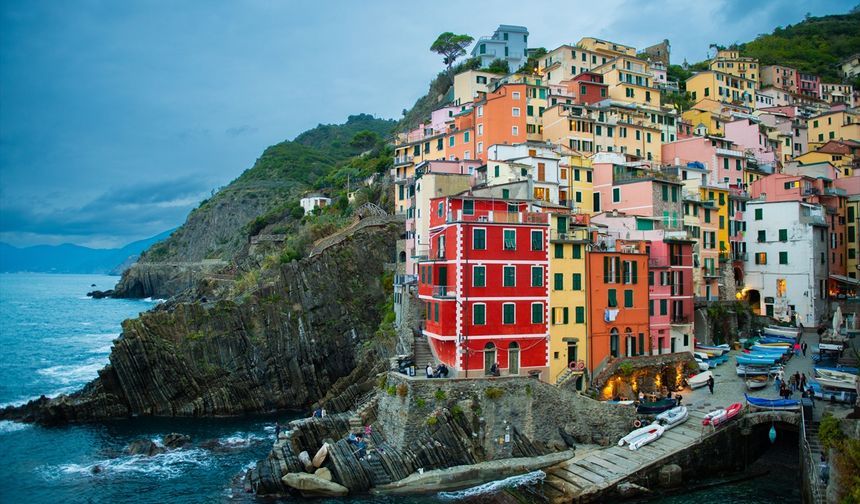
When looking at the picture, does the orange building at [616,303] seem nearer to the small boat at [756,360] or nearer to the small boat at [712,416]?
the small boat at [756,360]

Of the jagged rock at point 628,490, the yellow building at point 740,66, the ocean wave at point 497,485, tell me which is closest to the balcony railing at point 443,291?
the ocean wave at point 497,485

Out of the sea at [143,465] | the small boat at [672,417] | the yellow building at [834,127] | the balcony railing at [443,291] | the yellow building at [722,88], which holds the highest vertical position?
the yellow building at [722,88]

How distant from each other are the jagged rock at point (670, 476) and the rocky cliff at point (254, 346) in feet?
102

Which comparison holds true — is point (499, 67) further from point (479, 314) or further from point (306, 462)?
point (306, 462)

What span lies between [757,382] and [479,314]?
18485mm

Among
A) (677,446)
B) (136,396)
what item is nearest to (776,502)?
(677,446)

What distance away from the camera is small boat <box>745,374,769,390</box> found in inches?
1598

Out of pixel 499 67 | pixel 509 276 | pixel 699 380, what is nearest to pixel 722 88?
pixel 499 67

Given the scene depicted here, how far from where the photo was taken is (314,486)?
3397 centimetres

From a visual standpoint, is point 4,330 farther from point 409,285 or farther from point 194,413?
point 409,285

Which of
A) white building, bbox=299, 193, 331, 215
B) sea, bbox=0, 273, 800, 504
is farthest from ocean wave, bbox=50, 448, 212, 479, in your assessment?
white building, bbox=299, 193, 331, 215

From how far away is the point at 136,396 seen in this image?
179 feet

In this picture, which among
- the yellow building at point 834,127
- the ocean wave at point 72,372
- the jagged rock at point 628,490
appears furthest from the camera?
the yellow building at point 834,127

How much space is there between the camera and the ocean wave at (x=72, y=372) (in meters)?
67.6
